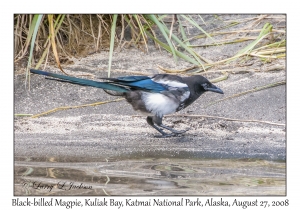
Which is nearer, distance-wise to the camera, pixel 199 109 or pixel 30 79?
pixel 199 109

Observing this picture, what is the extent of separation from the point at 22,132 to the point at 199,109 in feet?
5.97

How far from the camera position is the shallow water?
450cm

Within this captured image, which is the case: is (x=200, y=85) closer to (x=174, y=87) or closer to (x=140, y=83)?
(x=174, y=87)

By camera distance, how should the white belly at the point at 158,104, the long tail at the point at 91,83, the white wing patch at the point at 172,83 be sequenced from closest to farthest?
the long tail at the point at 91,83 < the white belly at the point at 158,104 < the white wing patch at the point at 172,83

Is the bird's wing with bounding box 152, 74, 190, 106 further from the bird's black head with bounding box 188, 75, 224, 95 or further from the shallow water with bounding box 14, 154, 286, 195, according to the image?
the shallow water with bounding box 14, 154, 286, 195

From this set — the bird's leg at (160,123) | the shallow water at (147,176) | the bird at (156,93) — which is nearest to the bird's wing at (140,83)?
the bird at (156,93)

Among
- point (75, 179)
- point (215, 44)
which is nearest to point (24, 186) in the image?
point (75, 179)

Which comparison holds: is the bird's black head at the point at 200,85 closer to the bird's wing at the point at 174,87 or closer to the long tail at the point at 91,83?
the bird's wing at the point at 174,87

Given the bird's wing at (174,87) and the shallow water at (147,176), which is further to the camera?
the bird's wing at (174,87)

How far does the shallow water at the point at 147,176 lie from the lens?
4.50 m

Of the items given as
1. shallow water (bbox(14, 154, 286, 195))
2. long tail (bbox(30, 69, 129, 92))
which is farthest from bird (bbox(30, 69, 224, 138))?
shallow water (bbox(14, 154, 286, 195))

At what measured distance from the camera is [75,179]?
4676mm

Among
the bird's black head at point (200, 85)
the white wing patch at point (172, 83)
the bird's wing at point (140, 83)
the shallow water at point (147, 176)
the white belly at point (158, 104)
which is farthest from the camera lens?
the bird's black head at point (200, 85)
